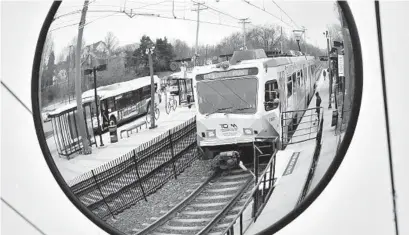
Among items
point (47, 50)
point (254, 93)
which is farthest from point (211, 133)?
point (47, 50)

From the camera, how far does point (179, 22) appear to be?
54.9 inches

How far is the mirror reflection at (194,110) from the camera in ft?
4.23

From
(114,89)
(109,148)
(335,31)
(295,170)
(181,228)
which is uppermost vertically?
(335,31)

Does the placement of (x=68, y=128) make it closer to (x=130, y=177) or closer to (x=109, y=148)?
(x=109, y=148)

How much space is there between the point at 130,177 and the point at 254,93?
0.58 meters

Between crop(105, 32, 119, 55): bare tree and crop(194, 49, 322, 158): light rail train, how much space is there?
0.35 m

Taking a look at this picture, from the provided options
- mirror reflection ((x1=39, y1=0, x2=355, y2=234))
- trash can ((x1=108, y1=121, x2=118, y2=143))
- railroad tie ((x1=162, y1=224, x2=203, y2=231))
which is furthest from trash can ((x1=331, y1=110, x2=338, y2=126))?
trash can ((x1=108, y1=121, x2=118, y2=143))

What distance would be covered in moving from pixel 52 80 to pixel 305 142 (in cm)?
96

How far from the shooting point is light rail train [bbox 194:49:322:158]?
129 cm

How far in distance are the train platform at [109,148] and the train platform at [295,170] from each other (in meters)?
0.42

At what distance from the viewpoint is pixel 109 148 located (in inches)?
57.6

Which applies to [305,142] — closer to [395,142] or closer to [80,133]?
[395,142]

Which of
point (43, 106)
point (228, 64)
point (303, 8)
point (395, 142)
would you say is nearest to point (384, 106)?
point (395, 142)

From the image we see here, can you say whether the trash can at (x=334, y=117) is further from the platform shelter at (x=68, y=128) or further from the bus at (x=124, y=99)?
the platform shelter at (x=68, y=128)
